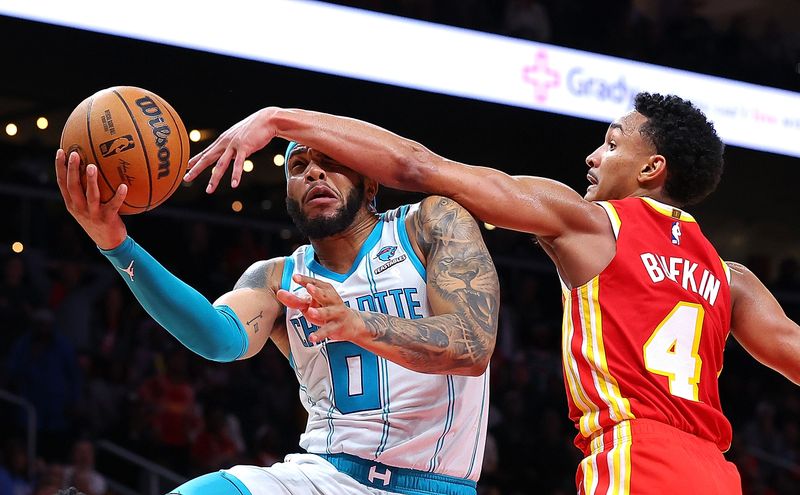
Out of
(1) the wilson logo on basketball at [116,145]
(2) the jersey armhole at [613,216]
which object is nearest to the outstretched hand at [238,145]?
(1) the wilson logo on basketball at [116,145]

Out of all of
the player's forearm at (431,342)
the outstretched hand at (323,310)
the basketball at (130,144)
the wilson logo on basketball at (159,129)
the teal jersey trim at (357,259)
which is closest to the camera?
the outstretched hand at (323,310)

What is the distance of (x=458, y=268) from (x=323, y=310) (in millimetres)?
730

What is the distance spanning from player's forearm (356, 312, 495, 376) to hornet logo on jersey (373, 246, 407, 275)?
0.55m

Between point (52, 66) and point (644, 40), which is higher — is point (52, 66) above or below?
below

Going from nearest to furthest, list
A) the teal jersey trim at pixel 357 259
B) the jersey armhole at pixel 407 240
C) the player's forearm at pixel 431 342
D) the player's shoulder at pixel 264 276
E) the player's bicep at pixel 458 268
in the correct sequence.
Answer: the player's forearm at pixel 431 342 → the player's bicep at pixel 458 268 → the jersey armhole at pixel 407 240 → the teal jersey trim at pixel 357 259 → the player's shoulder at pixel 264 276

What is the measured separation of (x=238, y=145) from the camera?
3.31m

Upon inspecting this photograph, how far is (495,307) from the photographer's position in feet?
10.5

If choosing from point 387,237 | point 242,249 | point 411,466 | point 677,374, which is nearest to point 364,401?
point 411,466

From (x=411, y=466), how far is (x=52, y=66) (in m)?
5.91

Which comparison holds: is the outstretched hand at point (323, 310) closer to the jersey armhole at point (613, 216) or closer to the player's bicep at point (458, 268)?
the player's bicep at point (458, 268)

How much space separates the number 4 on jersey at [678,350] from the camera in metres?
3.23

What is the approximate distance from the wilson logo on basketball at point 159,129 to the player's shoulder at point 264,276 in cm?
54

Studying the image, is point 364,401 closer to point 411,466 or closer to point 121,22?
point 411,466

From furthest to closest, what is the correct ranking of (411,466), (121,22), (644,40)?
(644,40), (121,22), (411,466)
